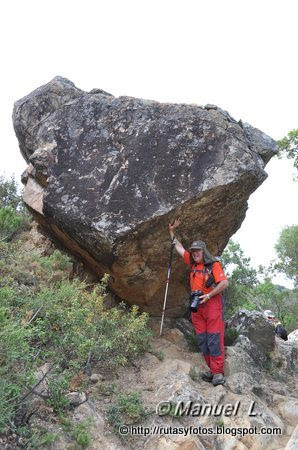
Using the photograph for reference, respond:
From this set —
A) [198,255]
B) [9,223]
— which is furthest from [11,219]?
[198,255]

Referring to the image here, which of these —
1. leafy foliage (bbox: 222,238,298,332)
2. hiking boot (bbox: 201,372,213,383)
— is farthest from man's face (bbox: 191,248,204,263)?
leafy foliage (bbox: 222,238,298,332)

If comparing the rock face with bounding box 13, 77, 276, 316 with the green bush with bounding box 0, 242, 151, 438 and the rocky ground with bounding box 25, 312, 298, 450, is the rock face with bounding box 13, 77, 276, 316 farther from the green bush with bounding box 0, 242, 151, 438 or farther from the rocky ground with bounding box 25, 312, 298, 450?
the rocky ground with bounding box 25, 312, 298, 450

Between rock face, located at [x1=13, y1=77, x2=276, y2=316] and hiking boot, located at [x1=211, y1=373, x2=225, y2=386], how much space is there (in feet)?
6.19

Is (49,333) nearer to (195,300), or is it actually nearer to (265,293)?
(195,300)

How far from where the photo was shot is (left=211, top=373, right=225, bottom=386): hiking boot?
240 inches

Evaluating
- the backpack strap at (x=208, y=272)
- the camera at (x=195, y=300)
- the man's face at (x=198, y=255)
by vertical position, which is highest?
the man's face at (x=198, y=255)

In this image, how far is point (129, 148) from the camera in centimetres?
702

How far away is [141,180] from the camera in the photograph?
676 centimetres

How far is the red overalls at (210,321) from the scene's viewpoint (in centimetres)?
634

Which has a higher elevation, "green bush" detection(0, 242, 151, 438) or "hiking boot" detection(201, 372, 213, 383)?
"green bush" detection(0, 242, 151, 438)

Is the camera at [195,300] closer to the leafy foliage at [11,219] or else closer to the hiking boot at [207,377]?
the hiking boot at [207,377]

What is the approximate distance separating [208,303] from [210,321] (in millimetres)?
274

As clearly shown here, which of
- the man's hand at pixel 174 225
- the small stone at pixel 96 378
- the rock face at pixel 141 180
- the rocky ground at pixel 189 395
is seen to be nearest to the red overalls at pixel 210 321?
the rocky ground at pixel 189 395

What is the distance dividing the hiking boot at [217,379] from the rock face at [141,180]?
1.89m
